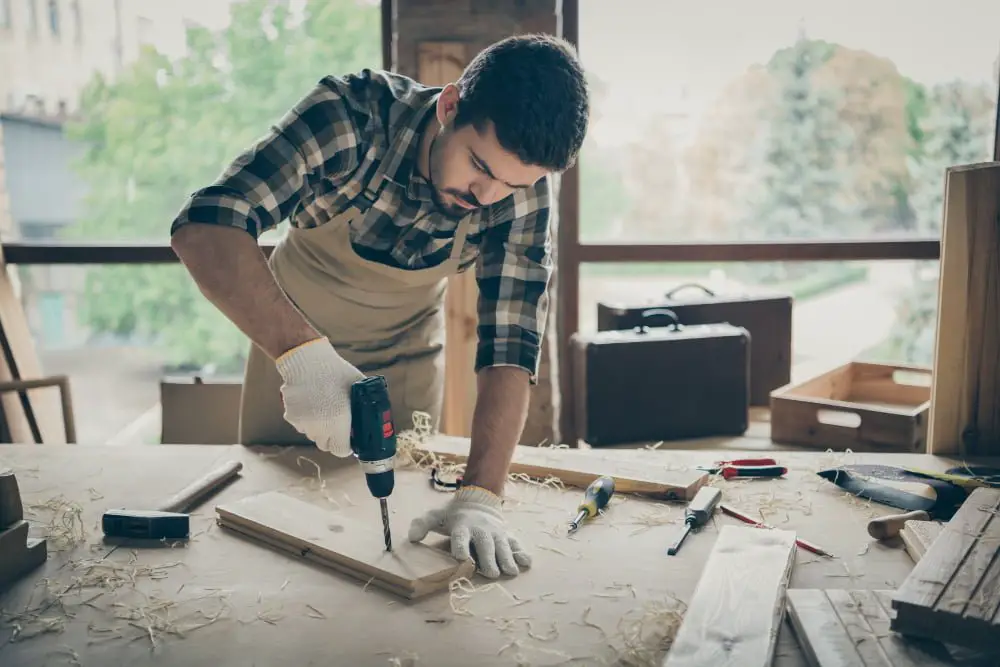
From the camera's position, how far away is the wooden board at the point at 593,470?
179 centimetres

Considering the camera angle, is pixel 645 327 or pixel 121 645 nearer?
pixel 121 645

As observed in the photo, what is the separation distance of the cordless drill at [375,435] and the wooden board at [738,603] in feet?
1.73

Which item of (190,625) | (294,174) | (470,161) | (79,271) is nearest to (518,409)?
(470,161)

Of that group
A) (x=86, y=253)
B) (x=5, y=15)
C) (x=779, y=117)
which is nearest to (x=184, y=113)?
(x=86, y=253)

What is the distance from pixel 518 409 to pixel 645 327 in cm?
123

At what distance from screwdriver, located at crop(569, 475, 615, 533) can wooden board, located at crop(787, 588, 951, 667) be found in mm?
451

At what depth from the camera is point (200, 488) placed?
1779 mm

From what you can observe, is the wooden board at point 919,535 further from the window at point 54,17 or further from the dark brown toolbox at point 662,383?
the window at point 54,17

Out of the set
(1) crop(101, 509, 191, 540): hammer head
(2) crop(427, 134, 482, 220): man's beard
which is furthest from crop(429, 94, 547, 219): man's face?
(1) crop(101, 509, 191, 540): hammer head

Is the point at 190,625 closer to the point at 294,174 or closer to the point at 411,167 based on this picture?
the point at 294,174

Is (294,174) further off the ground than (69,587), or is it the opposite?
(294,174)

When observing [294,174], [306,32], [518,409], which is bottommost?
[518,409]

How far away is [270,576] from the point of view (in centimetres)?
144

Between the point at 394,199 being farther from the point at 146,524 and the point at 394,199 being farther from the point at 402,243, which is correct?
the point at 146,524
